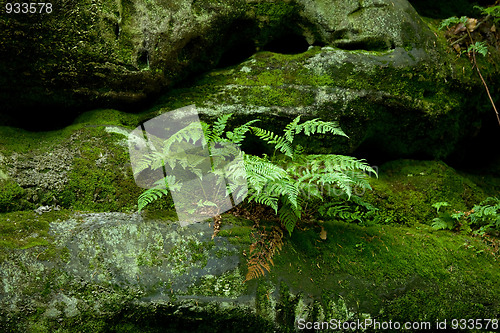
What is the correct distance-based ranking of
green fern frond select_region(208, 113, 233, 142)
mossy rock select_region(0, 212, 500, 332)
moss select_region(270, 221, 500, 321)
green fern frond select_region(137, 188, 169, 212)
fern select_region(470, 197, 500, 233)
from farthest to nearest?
fern select_region(470, 197, 500, 233) → green fern frond select_region(208, 113, 233, 142) → moss select_region(270, 221, 500, 321) → green fern frond select_region(137, 188, 169, 212) → mossy rock select_region(0, 212, 500, 332)

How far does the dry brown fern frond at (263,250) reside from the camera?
3.61 meters

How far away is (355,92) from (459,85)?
72.3 inches

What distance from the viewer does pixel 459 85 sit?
562 centimetres

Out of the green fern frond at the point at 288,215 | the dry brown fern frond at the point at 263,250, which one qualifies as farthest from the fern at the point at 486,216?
the dry brown fern frond at the point at 263,250

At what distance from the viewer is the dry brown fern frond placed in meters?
3.61

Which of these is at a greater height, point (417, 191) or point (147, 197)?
point (147, 197)

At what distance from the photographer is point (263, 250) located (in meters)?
3.75

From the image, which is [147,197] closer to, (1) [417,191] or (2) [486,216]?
(1) [417,191]

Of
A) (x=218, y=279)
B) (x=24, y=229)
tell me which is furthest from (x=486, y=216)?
(x=24, y=229)

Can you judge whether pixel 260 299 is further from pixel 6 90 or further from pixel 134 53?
pixel 6 90

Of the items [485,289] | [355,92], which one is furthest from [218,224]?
[485,289]

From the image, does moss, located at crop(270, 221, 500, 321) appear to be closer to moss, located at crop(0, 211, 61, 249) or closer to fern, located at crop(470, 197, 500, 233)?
fern, located at crop(470, 197, 500, 233)

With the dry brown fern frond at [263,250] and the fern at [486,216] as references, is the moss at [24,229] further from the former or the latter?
the fern at [486,216]

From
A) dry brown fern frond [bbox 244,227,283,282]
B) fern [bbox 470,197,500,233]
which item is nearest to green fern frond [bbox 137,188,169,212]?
dry brown fern frond [bbox 244,227,283,282]
